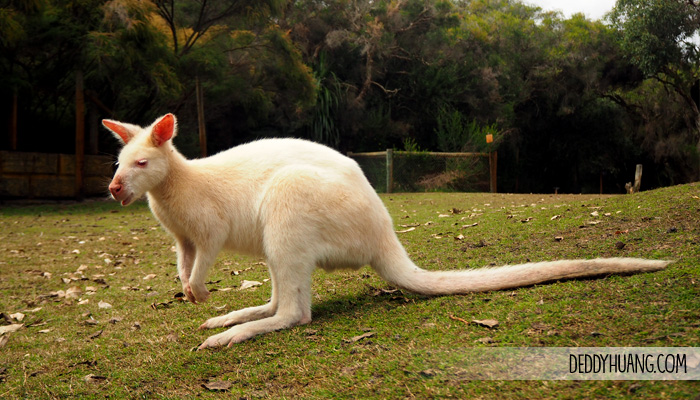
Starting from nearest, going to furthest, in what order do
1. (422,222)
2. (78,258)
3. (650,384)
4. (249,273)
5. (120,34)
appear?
(650,384)
(249,273)
(78,258)
(422,222)
(120,34)

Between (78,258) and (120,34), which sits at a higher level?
(120,34)

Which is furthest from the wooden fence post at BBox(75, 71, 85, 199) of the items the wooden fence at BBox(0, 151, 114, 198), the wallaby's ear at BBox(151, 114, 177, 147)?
the wallaby's ear at BBox(151, 114, 177, 147)

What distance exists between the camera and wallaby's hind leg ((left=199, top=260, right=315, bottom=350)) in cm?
254

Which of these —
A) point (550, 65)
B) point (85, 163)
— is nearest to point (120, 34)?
point (85, 163)

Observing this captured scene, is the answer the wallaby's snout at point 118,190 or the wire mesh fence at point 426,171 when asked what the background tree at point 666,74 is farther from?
the wallaby's snout at point 118,190

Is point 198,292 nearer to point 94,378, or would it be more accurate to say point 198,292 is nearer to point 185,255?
point 185,255

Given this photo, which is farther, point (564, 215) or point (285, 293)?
point (564, 215)

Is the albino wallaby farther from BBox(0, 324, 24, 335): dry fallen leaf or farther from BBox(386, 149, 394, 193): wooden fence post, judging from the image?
BBox(386, 149, 394, 193): wooden fence post

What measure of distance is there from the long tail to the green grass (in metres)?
0.05

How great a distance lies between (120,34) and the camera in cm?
1074

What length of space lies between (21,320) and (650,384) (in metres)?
3.52

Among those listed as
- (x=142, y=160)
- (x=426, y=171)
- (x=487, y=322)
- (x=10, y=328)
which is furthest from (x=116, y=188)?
(x=426, y=171)

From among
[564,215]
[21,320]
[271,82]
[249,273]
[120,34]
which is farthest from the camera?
[271,82]

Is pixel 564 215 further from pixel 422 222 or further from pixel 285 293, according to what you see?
pixel 285 293
